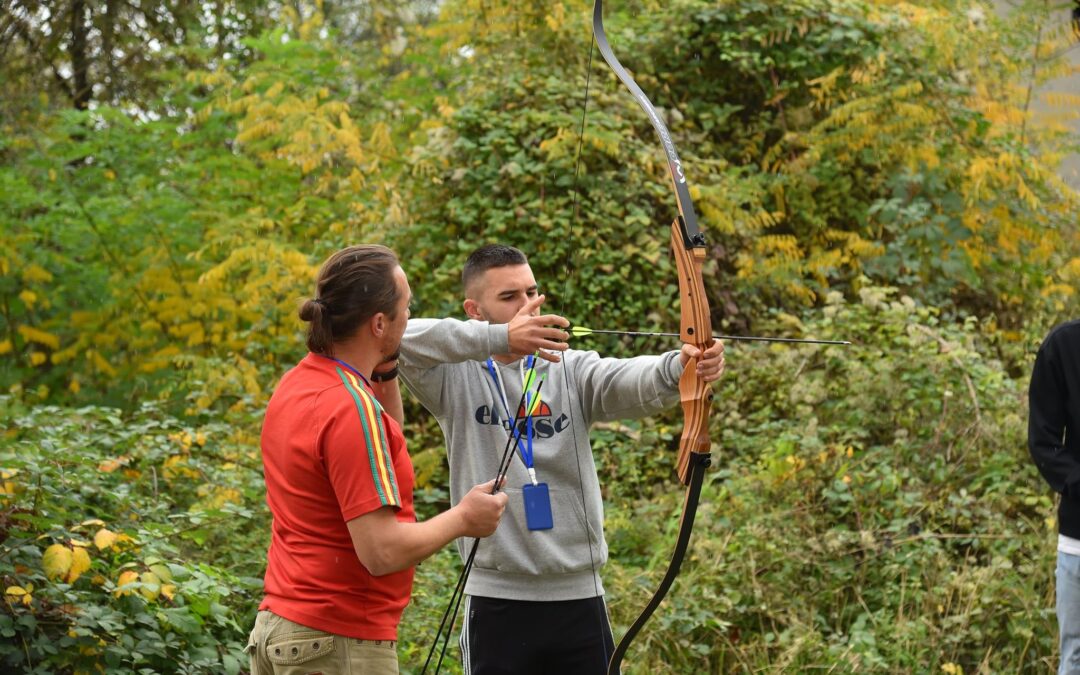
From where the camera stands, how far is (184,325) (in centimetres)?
687

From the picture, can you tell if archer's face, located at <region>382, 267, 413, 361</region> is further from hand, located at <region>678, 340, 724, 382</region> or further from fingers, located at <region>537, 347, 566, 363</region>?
hand, located at <region>678, 340, 724, 382</region>

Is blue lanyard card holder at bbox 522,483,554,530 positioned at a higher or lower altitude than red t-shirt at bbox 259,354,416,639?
lower

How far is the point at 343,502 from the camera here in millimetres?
1905

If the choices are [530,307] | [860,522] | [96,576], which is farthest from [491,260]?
[860,522]

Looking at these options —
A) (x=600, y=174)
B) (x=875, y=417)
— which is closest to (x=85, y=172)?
(x=600, y=174)

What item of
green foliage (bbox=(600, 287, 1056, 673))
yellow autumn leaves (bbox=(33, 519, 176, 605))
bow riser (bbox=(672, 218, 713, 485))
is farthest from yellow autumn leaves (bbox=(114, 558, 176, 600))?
green foliage (bbox=(600, 287, 1056, 673))

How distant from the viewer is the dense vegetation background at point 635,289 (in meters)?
4.08

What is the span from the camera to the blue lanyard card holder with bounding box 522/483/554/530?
2.55 meters

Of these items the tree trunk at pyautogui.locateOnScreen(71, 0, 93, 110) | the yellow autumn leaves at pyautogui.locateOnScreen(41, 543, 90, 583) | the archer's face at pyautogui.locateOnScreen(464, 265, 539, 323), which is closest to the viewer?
the archer's face at pyautogui.locateOnScreen(464, 265, 539, 323)

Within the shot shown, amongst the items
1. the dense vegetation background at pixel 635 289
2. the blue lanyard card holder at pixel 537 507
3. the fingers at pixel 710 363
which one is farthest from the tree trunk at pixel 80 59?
the fingers at pixel 710 363

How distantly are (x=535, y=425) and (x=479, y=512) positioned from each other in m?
0.64

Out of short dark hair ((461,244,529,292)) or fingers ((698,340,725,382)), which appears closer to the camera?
fingers ((698,340,725,382))

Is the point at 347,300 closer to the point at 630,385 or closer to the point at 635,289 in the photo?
the point at 630,385

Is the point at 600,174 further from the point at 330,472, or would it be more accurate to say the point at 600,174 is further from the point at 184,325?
the point at 330,472
